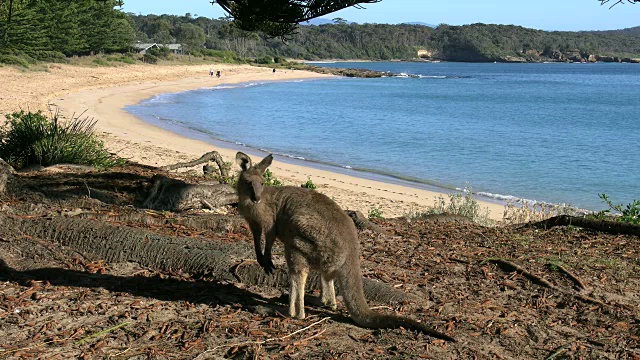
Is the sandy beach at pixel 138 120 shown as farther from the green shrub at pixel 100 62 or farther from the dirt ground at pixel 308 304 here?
the dirt ground at pixel 308 304

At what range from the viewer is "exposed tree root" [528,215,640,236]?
8336 millimetres

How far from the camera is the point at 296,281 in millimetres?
4957

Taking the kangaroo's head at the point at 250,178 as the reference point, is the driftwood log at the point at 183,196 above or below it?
below

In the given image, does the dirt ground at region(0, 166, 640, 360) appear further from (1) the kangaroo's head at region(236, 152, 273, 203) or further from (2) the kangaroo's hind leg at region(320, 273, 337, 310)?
→ (1) the kangaroo's head at region(236, 152, 273, 203)

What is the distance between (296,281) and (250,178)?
0.87m

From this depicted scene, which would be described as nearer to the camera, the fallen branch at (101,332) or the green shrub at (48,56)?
the fallen branch at (101,332)

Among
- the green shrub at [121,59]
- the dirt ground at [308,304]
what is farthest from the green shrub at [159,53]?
the dirt ground at [308,304]

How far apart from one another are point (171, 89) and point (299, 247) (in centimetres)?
5801

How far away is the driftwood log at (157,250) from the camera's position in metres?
5.66

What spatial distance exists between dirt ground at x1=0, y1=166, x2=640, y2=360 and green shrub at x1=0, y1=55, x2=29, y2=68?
45.5m

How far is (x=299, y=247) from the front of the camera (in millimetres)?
4910

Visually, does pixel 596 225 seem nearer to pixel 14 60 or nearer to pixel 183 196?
pixel 183 196

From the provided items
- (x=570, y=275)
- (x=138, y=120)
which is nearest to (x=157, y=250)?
(x=570, y=275)

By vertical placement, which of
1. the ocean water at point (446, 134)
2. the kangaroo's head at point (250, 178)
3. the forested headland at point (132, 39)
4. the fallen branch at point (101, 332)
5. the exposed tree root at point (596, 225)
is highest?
the forested headland at point (132, 39)
